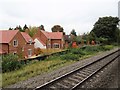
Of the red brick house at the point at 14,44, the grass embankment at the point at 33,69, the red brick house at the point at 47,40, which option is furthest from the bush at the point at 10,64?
the red brick house at the point at 47,40

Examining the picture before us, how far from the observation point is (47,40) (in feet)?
225

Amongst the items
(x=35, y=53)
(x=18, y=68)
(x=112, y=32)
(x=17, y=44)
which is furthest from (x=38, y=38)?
(x=18, y=68)

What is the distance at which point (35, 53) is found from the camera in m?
53.2

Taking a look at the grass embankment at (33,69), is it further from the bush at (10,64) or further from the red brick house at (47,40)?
the red brick house at (47,40)

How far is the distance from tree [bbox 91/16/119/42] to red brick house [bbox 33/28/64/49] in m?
17.7

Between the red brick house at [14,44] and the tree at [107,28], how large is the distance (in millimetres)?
38335

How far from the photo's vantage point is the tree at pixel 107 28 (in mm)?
83875

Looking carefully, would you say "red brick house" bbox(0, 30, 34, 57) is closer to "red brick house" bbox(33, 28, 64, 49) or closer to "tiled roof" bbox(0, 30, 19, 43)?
"tiled roof" bbox(0, 30, 19, 43)

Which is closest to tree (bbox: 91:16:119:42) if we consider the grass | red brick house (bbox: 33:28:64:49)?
red brick house (bbox: 33:28:64:49)

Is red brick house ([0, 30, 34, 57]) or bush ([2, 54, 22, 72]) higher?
red brick house ([0, 30, 34, 57])

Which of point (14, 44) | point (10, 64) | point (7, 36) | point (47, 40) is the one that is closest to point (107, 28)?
point (47, 40)

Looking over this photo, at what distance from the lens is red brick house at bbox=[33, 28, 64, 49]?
6656 centimetres

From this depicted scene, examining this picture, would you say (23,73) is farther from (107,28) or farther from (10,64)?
(107,28)

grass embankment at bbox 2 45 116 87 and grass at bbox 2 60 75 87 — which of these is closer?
grass at bbox 2 60 75 87
